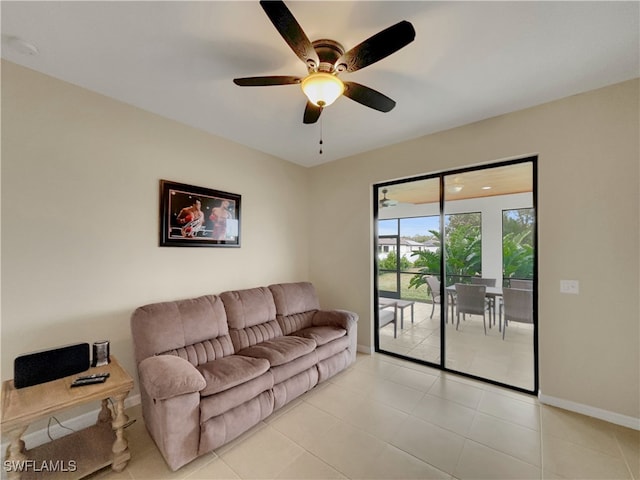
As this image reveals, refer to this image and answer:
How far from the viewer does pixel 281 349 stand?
2488 millimetres

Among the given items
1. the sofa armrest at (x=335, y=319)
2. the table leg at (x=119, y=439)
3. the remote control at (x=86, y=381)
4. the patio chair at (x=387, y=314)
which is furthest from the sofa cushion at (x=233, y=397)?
the patio chair at (x=387, y=314)

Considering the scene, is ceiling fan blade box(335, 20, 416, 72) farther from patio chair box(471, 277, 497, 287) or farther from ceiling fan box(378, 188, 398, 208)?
patio chair box(471, 277, 497, 287)

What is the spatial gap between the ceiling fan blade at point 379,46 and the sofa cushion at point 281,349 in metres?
2.26

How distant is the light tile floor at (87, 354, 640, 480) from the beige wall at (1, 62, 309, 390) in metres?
1.03

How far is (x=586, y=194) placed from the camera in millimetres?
2297

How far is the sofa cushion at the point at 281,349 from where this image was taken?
235 centimetres

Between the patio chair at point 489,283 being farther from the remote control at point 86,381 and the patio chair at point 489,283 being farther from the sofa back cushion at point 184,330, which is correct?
the remote control at point 86,381

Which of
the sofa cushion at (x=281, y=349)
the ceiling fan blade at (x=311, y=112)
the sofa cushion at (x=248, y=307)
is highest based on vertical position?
the ceiling fan blade at (x=311, y=112)

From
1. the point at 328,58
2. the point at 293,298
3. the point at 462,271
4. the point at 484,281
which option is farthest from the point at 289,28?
the point at 484,281

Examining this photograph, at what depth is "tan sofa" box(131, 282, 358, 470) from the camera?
5.65 feet

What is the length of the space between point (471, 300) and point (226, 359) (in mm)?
2711

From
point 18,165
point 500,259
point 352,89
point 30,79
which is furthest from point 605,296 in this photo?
point 30,79

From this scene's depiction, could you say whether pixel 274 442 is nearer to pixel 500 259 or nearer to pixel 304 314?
pixel 304 314

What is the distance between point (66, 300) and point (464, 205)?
3.93 m
